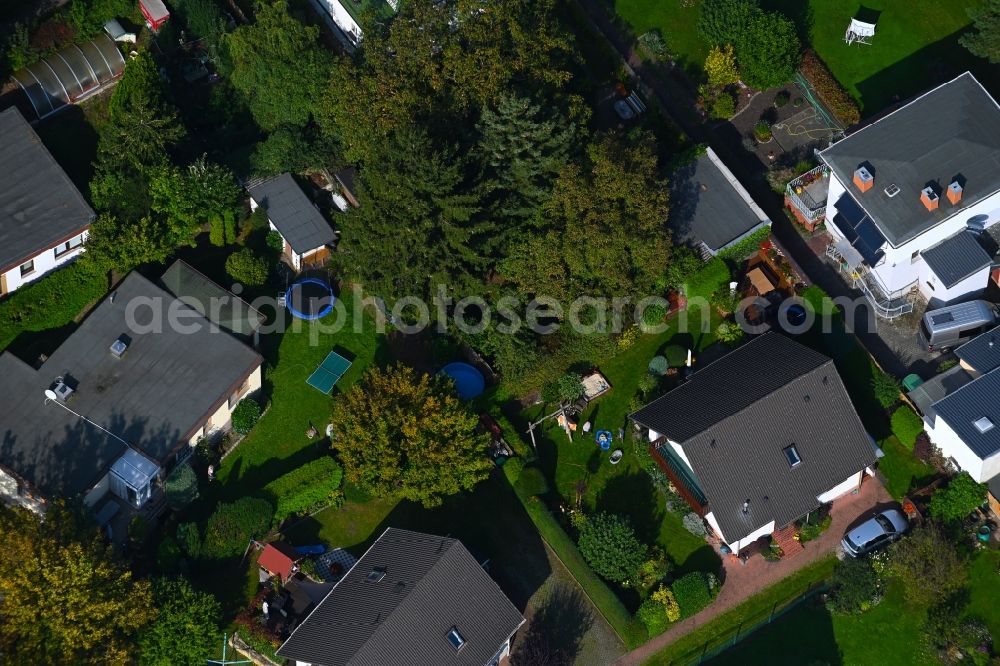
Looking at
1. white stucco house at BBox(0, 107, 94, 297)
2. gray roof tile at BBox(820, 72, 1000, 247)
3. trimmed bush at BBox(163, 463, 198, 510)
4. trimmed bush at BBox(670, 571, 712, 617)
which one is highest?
white stucco house at BBox(0, 107, 94, 297)

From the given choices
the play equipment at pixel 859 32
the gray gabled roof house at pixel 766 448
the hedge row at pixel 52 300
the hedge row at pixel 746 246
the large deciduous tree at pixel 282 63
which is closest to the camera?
the gray gabled roof house at pixel 766 448

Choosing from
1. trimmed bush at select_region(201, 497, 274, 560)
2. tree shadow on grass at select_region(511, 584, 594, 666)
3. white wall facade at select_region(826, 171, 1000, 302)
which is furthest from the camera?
white wall facade at select_region(826, 171, 1000, 302)

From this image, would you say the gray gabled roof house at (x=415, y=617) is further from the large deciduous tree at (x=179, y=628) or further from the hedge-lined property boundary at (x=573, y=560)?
the hedge-lined property boundary at (x=573, y=560)

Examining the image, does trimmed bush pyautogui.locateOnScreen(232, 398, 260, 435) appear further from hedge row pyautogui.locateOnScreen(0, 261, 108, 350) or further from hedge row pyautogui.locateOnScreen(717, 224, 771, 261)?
hedge row pyautogui.locateOnScreen(717, 224, 771, 261)

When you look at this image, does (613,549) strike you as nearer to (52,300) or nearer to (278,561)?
(278,561)

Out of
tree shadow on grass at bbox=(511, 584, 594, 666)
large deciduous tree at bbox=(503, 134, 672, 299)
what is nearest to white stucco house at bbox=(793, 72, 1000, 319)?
large deciduous tree at bbox=(503, 134, 672, 299)

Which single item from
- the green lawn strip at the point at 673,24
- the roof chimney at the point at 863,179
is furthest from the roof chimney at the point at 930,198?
the green lawn strip at the point at 673,24
